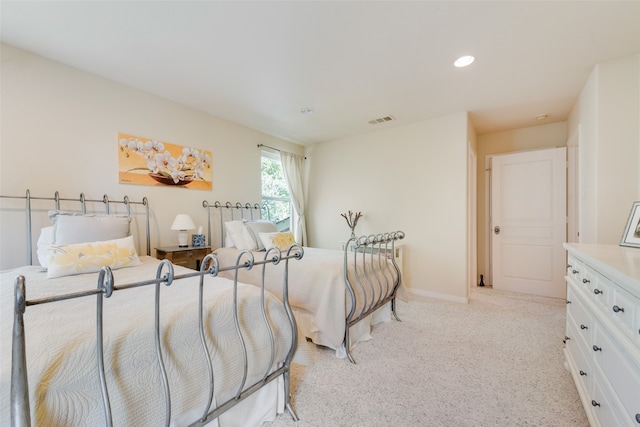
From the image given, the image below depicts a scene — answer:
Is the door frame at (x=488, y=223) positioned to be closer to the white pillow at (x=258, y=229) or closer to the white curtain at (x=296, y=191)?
the white curtain at (x=296, y=191)

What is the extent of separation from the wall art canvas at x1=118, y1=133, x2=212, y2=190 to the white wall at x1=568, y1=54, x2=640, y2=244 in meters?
4.07

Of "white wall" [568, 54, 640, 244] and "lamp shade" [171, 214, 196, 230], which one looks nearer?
"white wall" [568, 54, 640, 244]

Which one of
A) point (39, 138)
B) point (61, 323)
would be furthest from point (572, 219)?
point (39, 138)

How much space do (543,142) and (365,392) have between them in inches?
167

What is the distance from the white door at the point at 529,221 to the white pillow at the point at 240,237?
11.9ft

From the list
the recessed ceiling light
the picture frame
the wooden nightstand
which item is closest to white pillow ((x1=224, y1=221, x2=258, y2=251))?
the wooden nightstand

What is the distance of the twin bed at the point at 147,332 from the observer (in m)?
0.78

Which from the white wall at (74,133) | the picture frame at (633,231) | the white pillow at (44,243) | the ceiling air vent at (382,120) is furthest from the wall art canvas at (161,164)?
the picture frame at (633,231)

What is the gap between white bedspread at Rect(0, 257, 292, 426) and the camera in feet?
2.56

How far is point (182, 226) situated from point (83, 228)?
86cm

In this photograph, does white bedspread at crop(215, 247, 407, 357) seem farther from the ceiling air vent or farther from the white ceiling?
the ceiling air vent

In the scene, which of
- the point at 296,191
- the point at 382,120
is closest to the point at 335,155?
the point at 296,191

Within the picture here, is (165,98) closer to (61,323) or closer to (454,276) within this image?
(61,323)

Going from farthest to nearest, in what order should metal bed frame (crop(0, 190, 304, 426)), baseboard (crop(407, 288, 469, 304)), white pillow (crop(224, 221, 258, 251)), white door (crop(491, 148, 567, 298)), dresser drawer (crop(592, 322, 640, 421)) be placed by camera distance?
1. white door (crop(491, 148, 567, 298))
2. baseboard (crop(407, 288, 469, 304))
3. white pillow (crop(224, 221, 258, 251))
4. dresser drawer (crop(592, 322, 640, 421))
5. metal bed frame (crop(0, 190, 304, 426))
